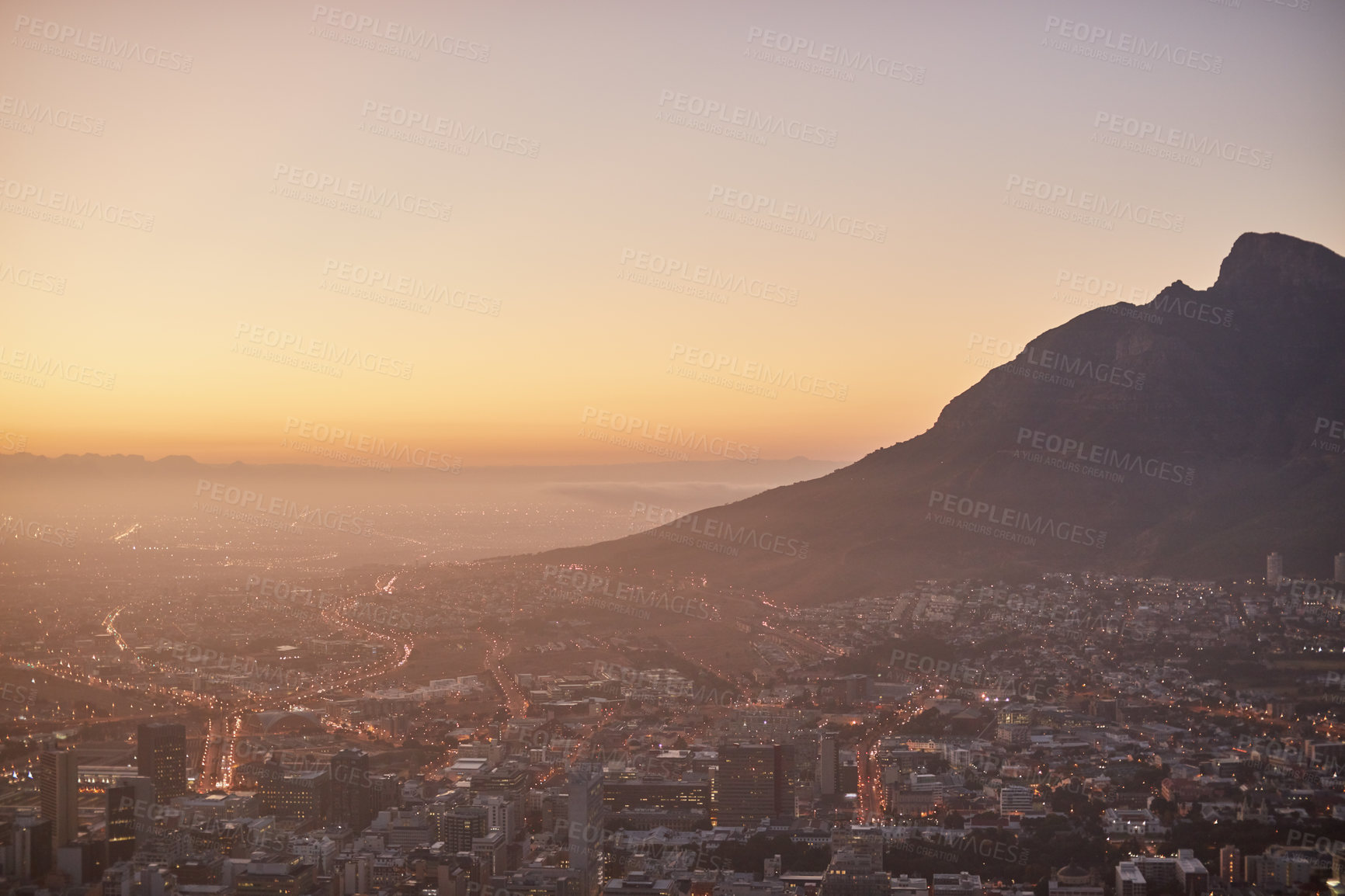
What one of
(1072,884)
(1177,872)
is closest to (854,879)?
(1072,884)

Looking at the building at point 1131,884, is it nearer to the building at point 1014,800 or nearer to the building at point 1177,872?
the building at point 1177,872

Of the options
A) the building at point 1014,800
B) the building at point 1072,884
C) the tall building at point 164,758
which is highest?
the tall building at point 164,758

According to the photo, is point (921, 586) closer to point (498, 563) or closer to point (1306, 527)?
point (1306, 527)

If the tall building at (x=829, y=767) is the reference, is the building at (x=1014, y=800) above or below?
below

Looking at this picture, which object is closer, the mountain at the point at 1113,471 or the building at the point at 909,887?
the building at the point at 909,887

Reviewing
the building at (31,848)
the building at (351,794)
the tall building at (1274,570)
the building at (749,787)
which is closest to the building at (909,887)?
the building at (749,787)

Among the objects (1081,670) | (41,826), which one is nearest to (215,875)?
(41,826)
